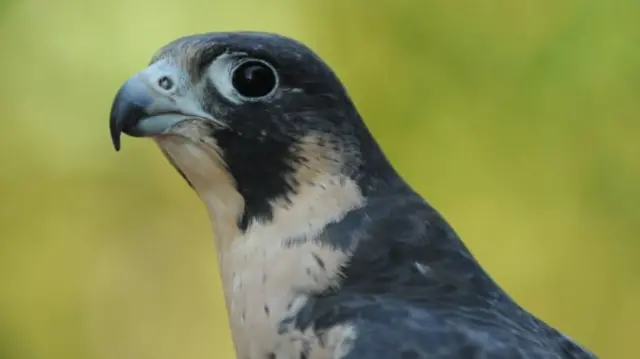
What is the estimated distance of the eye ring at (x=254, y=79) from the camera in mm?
1456

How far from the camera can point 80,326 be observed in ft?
10.6

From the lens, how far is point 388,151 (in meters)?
3.11

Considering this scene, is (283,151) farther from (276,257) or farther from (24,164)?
(24,164)

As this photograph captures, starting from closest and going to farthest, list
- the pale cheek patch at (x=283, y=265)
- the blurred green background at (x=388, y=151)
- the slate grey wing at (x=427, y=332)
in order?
the slate grey wing at (x=427, y=332) → the pale cheek patch at (x=283, y=265) → the blurred green background at (x=388, y=151)

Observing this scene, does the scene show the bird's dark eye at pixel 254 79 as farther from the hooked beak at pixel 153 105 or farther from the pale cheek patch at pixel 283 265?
the pale cheek patch at pixel 283 265

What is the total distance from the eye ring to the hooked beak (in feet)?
0.24

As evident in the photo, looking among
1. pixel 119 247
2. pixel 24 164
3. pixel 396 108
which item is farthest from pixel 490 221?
pixel 24 164

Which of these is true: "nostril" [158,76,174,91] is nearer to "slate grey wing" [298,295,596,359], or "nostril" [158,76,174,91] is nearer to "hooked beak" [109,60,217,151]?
"hooked beak" [109,60,217,151]

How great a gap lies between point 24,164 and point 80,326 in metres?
0.63

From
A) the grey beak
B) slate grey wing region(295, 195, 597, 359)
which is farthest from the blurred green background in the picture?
the grey beak

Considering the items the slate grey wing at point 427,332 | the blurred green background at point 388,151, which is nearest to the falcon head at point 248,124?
the slate grey wing at point 427,332

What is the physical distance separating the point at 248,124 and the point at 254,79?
79mm

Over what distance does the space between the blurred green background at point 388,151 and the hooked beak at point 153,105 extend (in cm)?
172

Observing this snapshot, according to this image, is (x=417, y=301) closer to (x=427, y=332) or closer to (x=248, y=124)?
(x=427, y=332)
